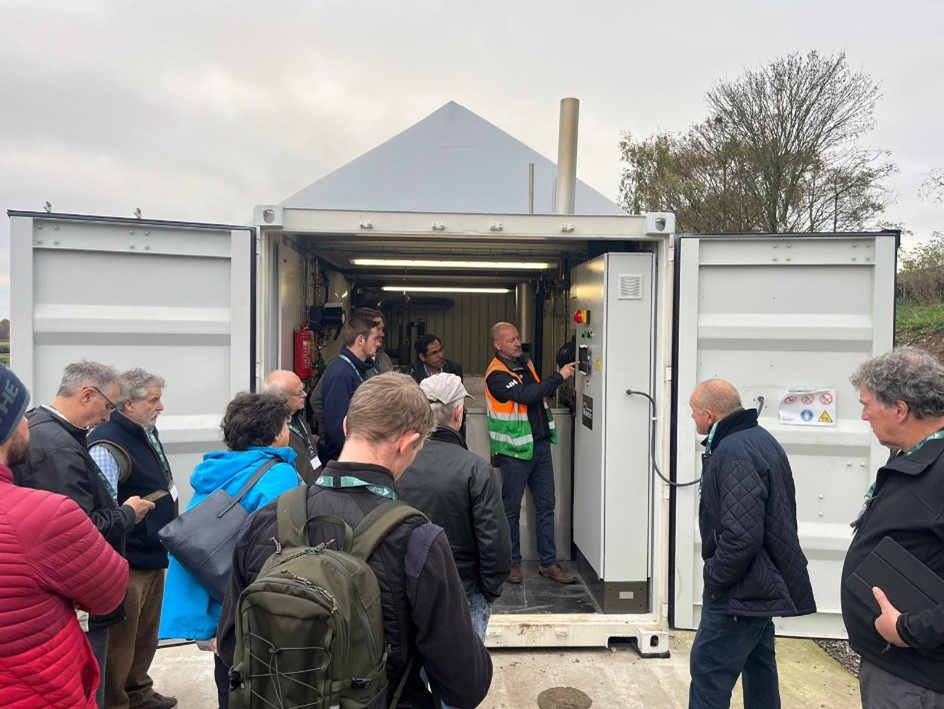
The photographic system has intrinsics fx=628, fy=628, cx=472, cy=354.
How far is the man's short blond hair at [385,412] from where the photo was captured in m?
1.41

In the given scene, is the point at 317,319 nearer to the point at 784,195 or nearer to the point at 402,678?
the point at 402,678

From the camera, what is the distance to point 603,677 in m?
3.32

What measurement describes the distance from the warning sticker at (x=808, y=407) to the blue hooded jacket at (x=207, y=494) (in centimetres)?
249

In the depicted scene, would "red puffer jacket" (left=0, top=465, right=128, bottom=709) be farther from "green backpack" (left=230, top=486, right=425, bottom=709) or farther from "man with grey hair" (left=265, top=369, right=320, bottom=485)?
"man with grey hair" (left=265, top=369, right=320, bottom=485)

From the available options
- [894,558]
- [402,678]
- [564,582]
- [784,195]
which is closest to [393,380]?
[402,678]

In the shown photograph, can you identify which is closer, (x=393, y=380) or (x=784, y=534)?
(x=393, y=380)

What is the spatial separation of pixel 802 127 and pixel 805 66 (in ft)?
4.99

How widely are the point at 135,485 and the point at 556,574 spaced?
2669 mm

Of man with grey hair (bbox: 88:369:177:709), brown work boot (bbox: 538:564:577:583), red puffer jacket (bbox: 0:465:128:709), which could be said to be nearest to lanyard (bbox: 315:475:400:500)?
red puffer jacket (bbox: 0:465:128:709)

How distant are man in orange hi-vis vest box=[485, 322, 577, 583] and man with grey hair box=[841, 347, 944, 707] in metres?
2.35

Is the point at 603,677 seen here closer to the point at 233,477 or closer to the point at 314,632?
the point at 233,477

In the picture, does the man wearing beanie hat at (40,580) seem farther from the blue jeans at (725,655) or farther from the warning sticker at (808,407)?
the warning sticker at (808,407)

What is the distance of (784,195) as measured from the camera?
14180mm

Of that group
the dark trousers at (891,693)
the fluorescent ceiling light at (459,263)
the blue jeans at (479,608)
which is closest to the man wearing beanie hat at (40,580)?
the blue jeans at (479,608)
